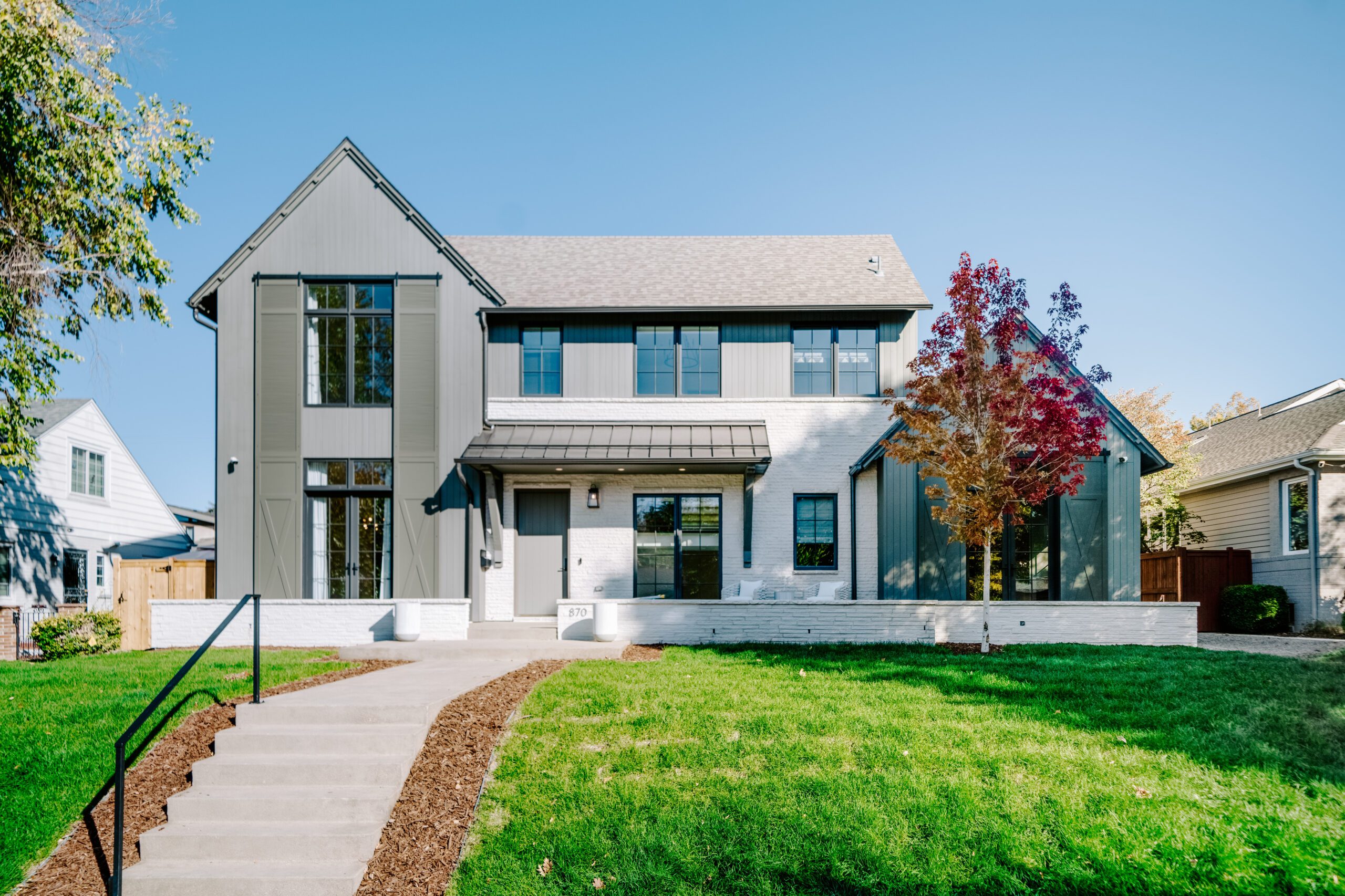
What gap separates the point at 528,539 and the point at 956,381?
8.06m

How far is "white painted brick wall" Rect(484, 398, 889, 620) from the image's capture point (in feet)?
52.9

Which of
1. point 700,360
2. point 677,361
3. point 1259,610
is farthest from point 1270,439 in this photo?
point 677,361

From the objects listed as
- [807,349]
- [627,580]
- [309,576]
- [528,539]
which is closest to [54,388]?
[309,576]

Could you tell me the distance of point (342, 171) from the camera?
15.9 m

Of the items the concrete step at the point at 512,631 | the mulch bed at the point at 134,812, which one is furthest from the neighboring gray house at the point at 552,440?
the mulch bed at the point at 134,812

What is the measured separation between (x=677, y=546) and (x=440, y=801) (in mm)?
9886

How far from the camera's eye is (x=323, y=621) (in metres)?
14.7

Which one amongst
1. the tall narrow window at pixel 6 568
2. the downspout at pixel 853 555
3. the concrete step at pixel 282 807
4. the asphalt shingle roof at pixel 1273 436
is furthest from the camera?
the tall narrow window at pixel 6 568

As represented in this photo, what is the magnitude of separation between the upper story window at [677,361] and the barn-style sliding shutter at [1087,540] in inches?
266

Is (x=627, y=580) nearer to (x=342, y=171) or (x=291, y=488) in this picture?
(x=291, y=488)

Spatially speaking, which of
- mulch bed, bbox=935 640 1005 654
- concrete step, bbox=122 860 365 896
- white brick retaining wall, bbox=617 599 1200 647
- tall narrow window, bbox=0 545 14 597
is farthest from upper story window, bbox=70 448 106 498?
mulch bed, bbox=935 640 1005 654

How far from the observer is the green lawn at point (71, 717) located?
6641 millimetres

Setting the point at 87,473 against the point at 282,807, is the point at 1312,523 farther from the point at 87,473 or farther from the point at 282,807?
the point at 87,473

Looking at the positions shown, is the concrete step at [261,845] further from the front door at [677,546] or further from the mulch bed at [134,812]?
the front door at [677,546]
